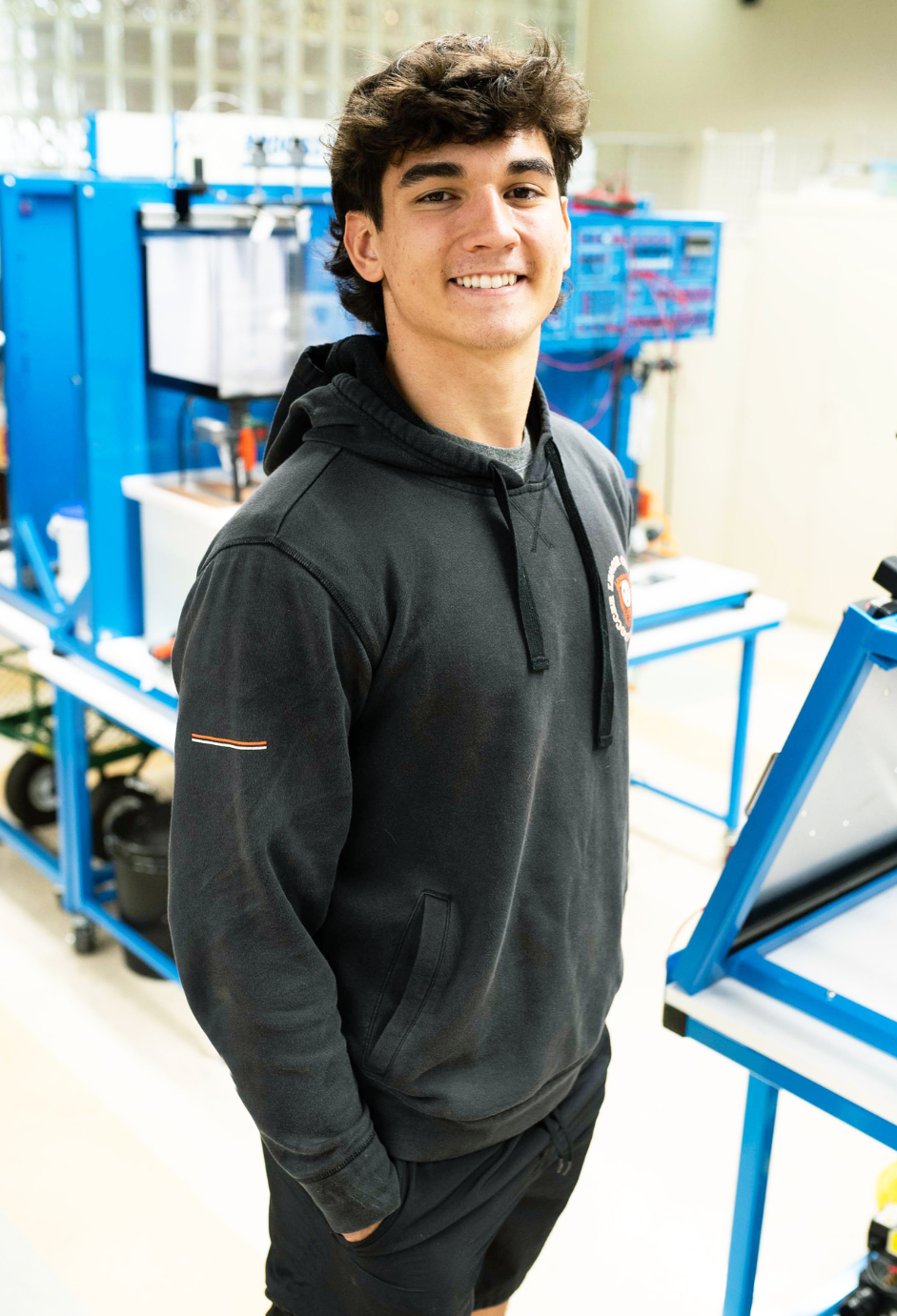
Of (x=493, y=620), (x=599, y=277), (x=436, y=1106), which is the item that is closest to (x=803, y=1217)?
(x=436, y=1106)

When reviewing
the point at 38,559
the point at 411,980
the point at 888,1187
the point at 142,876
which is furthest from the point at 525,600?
the point at 38,559

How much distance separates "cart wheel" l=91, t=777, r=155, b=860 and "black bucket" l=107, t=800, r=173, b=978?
9.8 inches

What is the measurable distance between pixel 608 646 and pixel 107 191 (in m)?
1.67

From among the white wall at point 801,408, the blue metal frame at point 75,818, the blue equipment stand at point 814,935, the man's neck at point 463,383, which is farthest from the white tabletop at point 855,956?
the white wall at point 801,408

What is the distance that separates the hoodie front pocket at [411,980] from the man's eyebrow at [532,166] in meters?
0.61

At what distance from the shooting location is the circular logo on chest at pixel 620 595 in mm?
1179

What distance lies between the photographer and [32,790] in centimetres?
328

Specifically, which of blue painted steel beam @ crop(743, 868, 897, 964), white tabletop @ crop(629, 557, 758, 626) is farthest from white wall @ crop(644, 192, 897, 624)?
blue painted steel beam @ crop(743, 868, 897, 964)

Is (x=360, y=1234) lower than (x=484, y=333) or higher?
lower

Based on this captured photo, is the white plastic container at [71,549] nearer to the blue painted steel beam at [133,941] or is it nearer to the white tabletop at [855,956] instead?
the blue painted steel beam at [133,941]

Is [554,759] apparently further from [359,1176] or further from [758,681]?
[758,681]

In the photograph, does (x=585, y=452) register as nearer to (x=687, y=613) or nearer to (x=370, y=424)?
(x=370, y=424)

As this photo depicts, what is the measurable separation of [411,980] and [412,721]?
23cm

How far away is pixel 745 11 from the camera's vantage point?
21.3 ft
